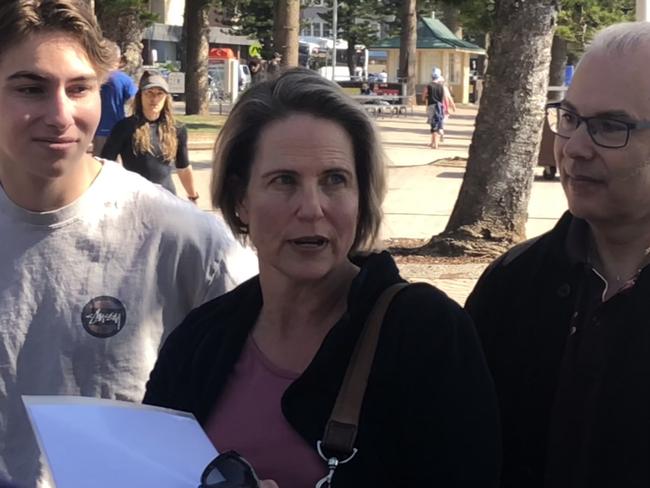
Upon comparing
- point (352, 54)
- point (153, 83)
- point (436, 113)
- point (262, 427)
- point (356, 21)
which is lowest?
point (436, 113)

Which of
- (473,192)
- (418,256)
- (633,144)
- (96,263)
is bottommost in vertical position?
(418,256)

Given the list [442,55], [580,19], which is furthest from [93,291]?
[442,55]

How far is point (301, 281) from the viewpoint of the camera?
2312mm

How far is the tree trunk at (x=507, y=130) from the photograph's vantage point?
35.2ft

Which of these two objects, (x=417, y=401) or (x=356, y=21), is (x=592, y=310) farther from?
(x=356, y=21)

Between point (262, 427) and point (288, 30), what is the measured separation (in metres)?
21.0

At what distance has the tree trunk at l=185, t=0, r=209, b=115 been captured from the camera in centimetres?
3156

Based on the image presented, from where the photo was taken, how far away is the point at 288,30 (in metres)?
22.6

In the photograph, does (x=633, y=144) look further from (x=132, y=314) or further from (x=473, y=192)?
(x=473, y=192)

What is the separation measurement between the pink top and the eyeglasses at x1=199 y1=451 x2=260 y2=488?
0.33 metres

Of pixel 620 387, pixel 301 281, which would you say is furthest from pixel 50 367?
Result: pixel 620 387

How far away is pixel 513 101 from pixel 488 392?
358 inches

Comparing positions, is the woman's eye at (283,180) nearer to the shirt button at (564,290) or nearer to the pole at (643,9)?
the shirt button at (564,290)

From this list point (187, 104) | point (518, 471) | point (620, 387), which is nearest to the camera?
point (620, 387)
